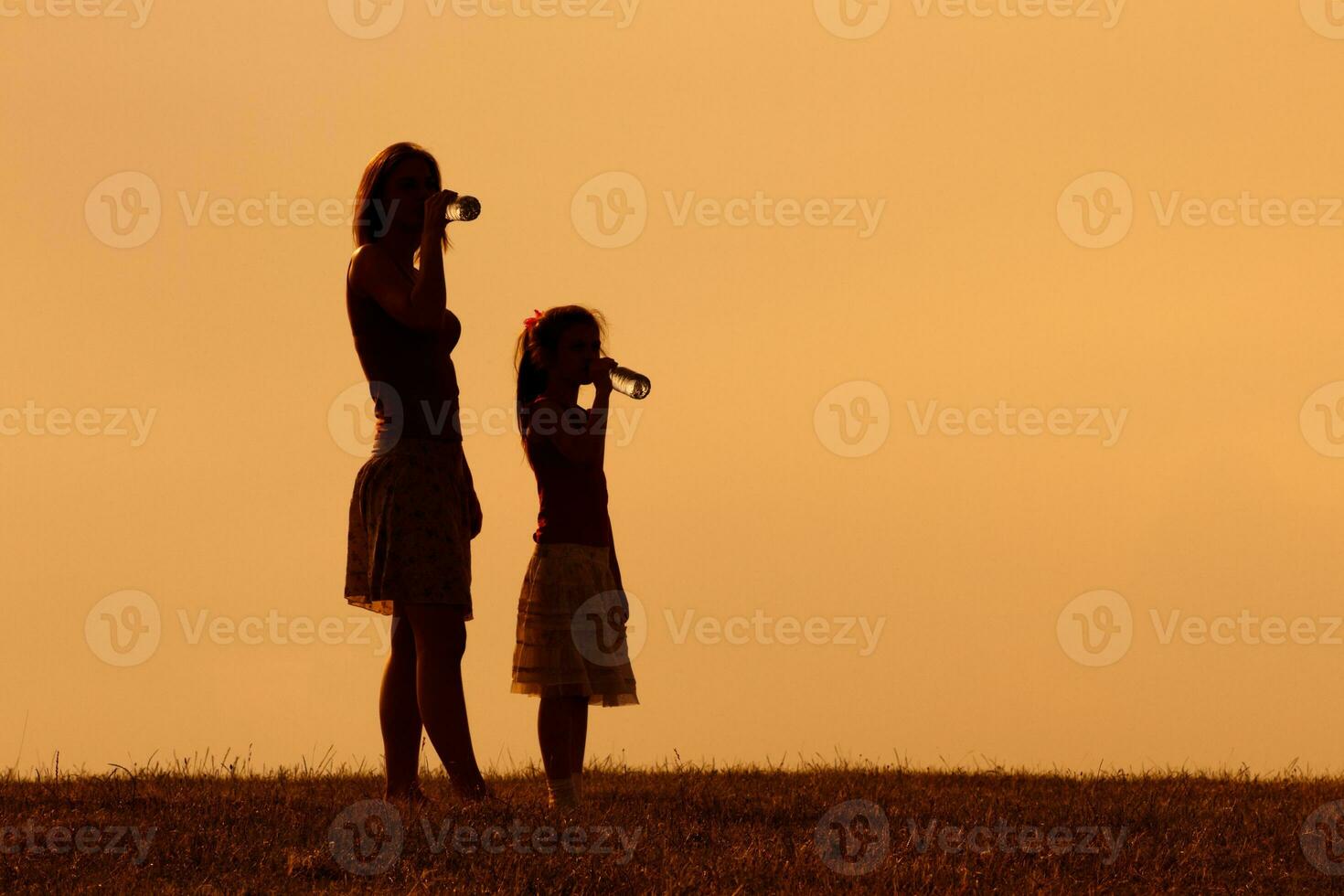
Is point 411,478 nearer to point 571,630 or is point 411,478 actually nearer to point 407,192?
point 571,630

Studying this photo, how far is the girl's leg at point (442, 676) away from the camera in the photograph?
7.21m

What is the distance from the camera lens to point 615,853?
6.35 metres

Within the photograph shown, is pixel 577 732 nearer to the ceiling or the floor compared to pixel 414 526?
nearer to the floor

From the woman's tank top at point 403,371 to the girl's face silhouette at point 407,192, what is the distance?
293 millimetres
